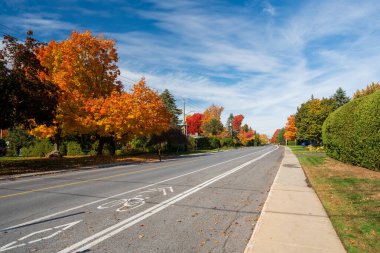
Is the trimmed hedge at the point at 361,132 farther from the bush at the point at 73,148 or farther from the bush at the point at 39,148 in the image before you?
the bush at the point at 39,148

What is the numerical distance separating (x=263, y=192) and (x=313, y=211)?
3238 millimetres

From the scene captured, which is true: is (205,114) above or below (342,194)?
above

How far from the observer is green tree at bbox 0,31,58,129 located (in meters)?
17.2

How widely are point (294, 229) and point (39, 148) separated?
135ft

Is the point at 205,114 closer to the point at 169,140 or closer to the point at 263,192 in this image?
the point at 169,140

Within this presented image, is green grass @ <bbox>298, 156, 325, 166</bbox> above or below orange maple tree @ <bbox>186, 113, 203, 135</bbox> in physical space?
below

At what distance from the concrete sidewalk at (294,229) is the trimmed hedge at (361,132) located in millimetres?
7974

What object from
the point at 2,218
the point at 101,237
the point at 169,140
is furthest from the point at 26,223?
the point at 169,140

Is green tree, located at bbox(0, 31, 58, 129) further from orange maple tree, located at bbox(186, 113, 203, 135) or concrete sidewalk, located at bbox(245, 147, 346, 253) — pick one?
orange maple tree, located at bbox(186, 113, 203, 135)

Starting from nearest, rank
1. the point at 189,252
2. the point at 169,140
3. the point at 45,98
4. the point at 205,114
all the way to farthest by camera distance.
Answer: the point at 189,252
the point at 45,98
the point at 169,140
the point at 205,114

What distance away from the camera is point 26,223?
6.40 metres

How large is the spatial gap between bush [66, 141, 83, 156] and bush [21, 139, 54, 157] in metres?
2.65

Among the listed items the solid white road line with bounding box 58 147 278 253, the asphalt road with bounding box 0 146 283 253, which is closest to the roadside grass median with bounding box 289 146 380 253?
the asphalt road with bounding box 0 146 283 253

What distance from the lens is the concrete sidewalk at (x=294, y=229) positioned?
4848 mm
